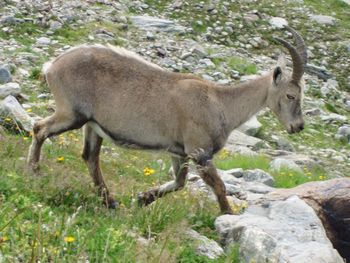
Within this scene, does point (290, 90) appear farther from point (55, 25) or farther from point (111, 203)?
point (55, 25)

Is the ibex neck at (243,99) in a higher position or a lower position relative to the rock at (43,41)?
higher

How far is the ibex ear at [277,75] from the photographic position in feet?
33.4

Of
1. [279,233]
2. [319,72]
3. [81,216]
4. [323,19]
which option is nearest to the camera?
[81,216]

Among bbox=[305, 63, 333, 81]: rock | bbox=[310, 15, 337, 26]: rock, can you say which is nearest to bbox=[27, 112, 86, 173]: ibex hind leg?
bbox=[305, 63, 333, 81]: rock

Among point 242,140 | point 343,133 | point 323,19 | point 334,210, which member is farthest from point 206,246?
point 323,19

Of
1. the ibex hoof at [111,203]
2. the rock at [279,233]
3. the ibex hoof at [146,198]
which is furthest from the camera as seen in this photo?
the ibex hoof at [146,198]

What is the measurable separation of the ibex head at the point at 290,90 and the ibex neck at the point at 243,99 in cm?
14

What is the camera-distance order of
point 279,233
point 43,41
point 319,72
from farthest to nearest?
point 319,72, point 43,41, point 279,233

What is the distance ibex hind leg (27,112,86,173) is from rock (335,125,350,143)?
38.0 ft

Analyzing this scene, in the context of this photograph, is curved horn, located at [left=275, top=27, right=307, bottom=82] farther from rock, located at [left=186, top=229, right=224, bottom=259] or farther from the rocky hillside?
rock, located at [left=186, top=229, right=224, bottom=259]

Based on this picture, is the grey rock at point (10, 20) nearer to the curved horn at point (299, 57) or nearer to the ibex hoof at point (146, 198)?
the curved horn at point (299, 57)

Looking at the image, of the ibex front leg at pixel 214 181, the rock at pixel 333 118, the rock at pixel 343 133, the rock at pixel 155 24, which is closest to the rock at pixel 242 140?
the rock at pixel 343 133

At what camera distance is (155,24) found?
2206 centimetres

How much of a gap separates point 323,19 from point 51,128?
65.1 feet
